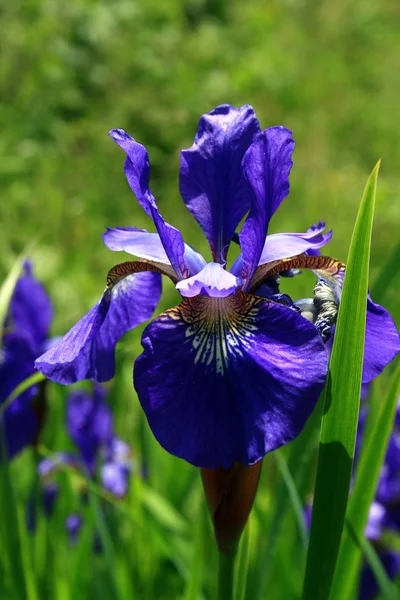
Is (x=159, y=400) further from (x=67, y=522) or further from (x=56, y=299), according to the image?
(x=56, y=299)

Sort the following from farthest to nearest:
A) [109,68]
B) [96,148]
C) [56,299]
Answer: [109,68] < [96,148] < [56,299]

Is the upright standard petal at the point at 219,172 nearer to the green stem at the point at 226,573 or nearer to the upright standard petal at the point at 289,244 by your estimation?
the upright standard petal at the point at 289,244

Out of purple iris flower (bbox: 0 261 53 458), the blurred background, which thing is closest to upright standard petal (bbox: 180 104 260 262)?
purple iris flower (bbox: 0 261 53 458)

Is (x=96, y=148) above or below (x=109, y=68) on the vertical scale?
below

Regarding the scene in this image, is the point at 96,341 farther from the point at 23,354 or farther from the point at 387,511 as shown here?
the point at 387,511

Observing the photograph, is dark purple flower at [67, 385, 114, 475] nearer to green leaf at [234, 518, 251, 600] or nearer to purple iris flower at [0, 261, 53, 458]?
purple iris flower at [0, 261, 53, 458]

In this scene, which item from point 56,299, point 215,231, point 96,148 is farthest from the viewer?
point 96,148

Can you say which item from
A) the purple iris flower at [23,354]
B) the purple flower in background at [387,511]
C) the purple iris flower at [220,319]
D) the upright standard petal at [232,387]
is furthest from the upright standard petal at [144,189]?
the purple flower in background at [387,511]

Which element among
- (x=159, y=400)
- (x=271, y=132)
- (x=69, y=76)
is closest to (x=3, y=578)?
(x=159, y=400)
